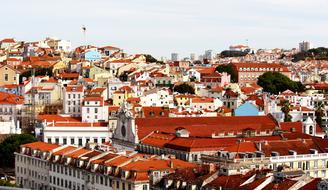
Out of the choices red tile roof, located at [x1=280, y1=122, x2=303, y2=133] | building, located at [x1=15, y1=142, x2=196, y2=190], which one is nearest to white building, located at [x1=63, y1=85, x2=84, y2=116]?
building, located at [x1=15, y1=142, x2=196, y2=190]

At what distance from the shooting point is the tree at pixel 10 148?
56.8 metres

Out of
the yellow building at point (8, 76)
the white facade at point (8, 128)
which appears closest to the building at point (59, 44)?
the yellow building at point (8, 76)

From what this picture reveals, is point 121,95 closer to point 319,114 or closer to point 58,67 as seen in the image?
point 319,114

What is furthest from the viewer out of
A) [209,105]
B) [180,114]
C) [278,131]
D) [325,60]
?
[325,60]

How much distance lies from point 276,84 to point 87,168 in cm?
6441

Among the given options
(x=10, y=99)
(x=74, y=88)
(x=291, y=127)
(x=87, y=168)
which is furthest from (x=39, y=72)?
(x=87, y=168)

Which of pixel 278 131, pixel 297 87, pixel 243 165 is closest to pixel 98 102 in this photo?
pixel 278 131

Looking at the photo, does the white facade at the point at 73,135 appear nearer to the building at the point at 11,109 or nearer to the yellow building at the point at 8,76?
the building at the point at 11,109

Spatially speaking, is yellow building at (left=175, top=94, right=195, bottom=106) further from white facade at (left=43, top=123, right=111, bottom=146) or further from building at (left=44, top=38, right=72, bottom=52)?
building at (left=44, top=38, right=72, bottom=52)

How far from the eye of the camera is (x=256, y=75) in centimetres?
11806

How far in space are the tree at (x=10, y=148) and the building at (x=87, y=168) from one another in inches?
157

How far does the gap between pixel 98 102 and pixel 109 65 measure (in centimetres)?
3500

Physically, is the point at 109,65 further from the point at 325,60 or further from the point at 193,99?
the point at 325,60

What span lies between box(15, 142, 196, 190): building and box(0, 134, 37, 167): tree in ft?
13.1
